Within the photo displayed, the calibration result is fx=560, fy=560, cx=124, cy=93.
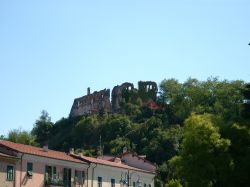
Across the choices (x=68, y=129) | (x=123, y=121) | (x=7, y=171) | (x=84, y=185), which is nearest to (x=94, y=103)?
(x=68, y=129)

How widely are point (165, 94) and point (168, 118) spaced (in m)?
15.5

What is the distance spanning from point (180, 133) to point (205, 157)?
213 ft

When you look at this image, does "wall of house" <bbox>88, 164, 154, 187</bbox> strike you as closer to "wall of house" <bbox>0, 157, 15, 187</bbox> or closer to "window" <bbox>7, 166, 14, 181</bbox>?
"window" <bbox>7, 166, 14, 181</bbox>

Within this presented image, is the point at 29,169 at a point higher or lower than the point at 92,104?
lower

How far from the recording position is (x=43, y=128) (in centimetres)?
13575

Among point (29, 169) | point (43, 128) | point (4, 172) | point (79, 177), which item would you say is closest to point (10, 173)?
point (4, 172)

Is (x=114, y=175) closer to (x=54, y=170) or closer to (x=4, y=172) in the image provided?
(x=54, y=170)

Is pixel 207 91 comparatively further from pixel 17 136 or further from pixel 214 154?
pixel 214 154

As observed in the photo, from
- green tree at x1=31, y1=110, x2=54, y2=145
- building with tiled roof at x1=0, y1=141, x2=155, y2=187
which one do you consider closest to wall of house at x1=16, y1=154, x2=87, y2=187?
building with tiled roof at x1=0, y1=141, x2=155, y2=187

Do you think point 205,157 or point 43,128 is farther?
point 43,128

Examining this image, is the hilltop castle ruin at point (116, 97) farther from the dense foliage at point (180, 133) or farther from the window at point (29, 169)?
the window at point (29, 169)

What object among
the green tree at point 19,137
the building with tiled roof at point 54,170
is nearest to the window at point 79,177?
the building with tiled roof at point 54,170

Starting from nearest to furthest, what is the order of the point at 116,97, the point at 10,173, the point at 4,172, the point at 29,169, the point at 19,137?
the point at 4,172
the point at 10,173
the point at 29,169
the point at 19,137
the point at 116,97

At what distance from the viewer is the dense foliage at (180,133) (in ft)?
122
